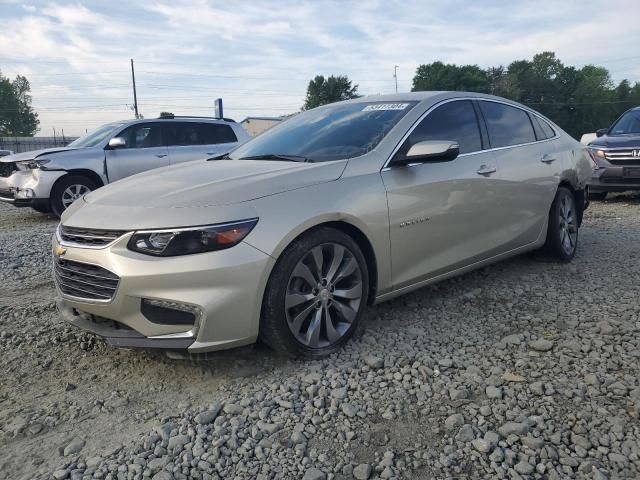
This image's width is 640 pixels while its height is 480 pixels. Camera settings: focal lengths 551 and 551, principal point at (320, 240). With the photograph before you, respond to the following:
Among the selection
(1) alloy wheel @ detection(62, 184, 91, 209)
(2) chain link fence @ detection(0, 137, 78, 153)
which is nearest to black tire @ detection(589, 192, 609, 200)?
(1) alloy wheel @ detection(62, 184, 91, 209)

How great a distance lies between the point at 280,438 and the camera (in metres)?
2.46

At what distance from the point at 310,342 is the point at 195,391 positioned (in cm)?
69

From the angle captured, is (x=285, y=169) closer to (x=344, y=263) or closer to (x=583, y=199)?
(x=344, y=263)

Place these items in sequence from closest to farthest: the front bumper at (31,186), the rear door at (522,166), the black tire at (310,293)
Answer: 1. the black tire at (310,293)
2. the rear door at (522,166)
3. the front bumper at (31,186)

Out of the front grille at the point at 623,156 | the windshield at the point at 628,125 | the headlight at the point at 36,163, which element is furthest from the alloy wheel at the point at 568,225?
the headlight at the point at 36,163

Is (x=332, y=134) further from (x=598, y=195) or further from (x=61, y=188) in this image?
(x=598, y=195)

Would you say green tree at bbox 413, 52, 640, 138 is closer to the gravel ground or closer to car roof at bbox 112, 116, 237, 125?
car roof at bbox 112, 116, 237, 125

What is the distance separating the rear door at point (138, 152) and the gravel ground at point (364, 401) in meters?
5.58

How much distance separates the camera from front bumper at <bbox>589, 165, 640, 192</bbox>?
369 inches

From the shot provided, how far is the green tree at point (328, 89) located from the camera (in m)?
76.9

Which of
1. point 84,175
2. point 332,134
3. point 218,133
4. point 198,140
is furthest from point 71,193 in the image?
point 332,134

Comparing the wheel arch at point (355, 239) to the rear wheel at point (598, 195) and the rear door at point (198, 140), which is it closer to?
the rear door at point (198, 140)

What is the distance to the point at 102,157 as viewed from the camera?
926cm

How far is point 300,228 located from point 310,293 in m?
0.40
